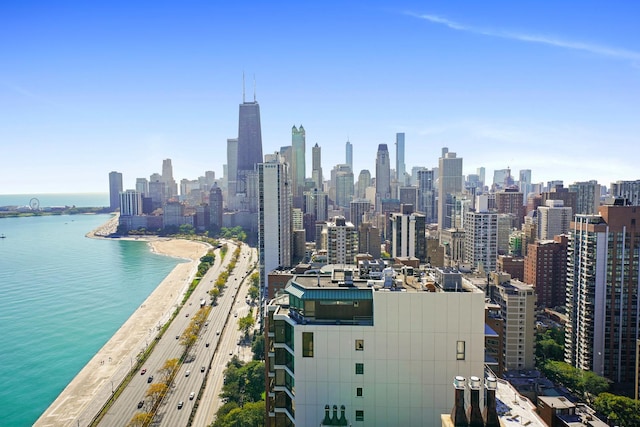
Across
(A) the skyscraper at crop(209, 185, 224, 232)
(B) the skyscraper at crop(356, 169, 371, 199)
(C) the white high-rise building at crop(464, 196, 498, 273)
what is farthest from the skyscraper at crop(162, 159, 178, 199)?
(C) the white high-rise building at crop(464, 196, 498, 273)

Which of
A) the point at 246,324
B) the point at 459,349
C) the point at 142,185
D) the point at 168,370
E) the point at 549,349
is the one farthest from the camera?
the point at 142,185

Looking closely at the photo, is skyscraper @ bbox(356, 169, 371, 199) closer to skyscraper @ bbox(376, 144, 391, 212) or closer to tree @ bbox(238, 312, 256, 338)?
skyscraper @ bbox(376, 144, 391, 212)

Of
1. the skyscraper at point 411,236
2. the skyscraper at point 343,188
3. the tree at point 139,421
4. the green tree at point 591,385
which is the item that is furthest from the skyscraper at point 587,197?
the tree at point 139,421

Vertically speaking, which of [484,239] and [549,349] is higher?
[484,239]

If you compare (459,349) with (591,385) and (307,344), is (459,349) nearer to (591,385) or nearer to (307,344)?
(307,344)

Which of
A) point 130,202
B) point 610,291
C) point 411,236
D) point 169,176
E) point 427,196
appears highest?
point 169,176

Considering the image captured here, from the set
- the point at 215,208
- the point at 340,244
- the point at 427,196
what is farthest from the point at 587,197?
the point at 215,208

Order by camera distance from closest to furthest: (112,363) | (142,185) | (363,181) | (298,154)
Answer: (112,363), (298,154), (363,181), (142,185)

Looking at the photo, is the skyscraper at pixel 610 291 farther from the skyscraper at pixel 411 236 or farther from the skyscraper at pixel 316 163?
the skyscraper at pixel 316 163
